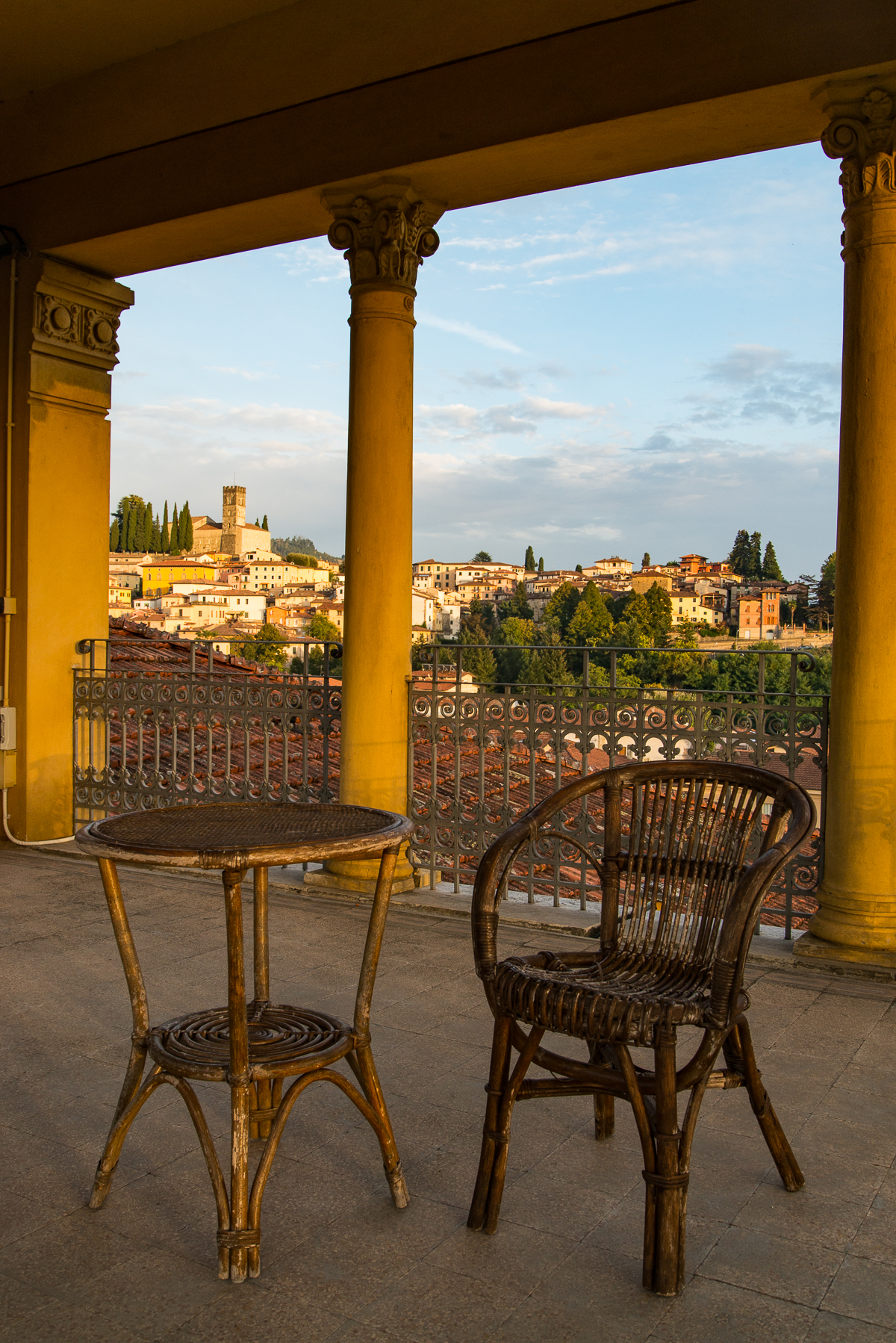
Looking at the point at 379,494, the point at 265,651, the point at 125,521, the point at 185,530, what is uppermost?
the point at 185,530

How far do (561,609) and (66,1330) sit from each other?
5233mm

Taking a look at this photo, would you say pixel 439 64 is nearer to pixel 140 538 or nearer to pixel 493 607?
pixel 493 607

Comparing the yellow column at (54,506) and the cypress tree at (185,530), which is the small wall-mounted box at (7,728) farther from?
the cypress tree at (185,530)

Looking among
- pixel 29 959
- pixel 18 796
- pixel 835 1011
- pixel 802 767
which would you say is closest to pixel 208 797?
pixel 18 796

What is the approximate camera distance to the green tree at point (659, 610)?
5.98 metres

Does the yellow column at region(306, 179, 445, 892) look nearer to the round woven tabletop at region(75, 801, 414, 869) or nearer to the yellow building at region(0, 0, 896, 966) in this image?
the yellow building at region(0, 0, 896, 966)

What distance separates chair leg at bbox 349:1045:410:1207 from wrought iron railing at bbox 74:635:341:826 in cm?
335

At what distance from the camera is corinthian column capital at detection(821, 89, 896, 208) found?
410 cm

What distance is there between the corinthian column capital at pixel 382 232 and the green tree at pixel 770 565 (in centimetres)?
389

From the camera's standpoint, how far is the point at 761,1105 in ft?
7.80

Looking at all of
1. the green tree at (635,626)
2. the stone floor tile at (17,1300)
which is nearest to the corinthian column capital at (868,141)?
the green tree at (635,626)

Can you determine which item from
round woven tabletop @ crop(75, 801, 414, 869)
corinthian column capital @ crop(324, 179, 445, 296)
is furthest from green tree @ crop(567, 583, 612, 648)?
round woven tabletop @ crop(75, 801, 414, 869)

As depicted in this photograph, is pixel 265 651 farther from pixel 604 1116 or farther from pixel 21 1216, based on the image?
pixel 21 1216

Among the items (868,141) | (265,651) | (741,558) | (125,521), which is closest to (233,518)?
(125,521)
